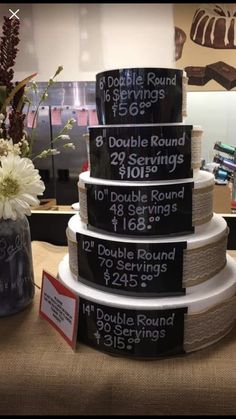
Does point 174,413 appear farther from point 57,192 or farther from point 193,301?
point 57,192

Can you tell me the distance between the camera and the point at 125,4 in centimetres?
256

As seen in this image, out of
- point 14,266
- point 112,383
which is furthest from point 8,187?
point 112,383

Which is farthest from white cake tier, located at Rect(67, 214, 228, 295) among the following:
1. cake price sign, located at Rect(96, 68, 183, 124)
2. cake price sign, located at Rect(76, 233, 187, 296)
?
cake price sign, located at Rect(96, 68, 183, 124)

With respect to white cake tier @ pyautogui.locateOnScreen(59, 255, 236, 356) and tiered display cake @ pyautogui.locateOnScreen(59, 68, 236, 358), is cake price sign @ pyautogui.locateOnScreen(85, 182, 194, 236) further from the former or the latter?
white cake tier @ pyautogui.locateOnScreen(59, 255, 236, 356)

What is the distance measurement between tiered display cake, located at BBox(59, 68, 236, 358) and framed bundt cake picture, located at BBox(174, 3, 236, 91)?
1.97 m

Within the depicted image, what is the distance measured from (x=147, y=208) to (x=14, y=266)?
0.33 metres

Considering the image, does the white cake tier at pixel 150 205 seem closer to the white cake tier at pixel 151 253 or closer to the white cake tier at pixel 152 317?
the white cake tier at pixel 151 253

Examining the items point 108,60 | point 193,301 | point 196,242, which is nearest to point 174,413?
point 193,301

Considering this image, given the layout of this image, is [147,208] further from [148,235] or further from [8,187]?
[8,187]

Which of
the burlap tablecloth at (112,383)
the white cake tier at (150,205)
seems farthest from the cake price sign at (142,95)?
the burlap tablecloth at (112,383)

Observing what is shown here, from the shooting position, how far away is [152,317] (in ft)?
2.27

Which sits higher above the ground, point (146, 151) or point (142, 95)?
point (142, 95)

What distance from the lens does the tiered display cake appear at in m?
0.71

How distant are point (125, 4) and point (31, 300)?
2313mm
